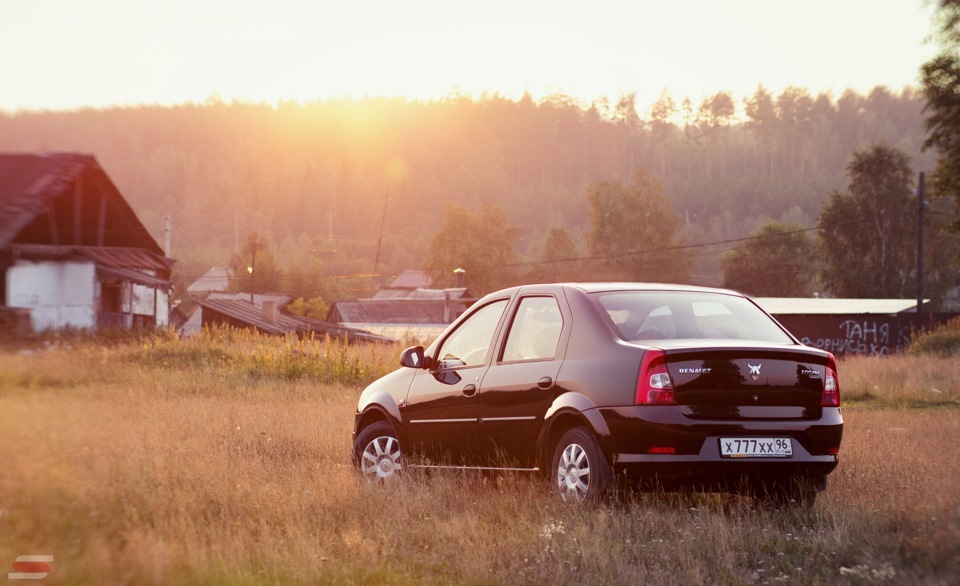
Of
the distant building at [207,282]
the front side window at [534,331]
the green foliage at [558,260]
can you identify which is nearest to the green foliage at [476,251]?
the green foliage at [558,260]

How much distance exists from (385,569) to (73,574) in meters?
1.75

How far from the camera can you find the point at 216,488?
813 cm

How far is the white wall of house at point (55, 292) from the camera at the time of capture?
11.1 feet

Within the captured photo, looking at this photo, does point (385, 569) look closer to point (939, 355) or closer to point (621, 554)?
point (621, 554)

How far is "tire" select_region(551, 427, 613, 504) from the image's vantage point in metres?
7.36

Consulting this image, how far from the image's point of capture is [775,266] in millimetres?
103438

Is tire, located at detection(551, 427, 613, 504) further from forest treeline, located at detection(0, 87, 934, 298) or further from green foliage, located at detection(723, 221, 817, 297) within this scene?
green foliage, located at detection(723, 221, 817, 297)

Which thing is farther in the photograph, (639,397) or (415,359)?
(415,359)

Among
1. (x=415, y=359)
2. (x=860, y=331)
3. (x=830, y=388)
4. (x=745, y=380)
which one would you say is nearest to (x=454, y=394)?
(x=415, y=359)

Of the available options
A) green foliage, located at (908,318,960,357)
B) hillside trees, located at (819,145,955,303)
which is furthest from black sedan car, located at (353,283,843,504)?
hillside trees, located at (819,145,955,303)

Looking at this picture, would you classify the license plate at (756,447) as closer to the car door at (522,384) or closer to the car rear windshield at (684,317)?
the car rear windshield at (684,317)

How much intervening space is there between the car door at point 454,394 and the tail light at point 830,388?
8.53 ft

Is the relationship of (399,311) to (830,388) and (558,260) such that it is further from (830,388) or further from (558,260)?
(830,388)

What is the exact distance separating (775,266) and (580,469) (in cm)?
9970
